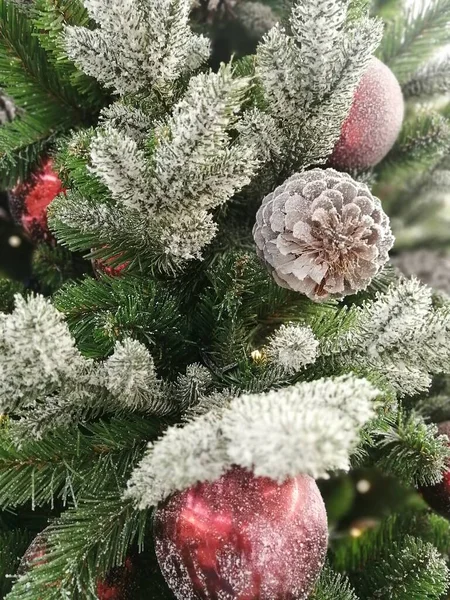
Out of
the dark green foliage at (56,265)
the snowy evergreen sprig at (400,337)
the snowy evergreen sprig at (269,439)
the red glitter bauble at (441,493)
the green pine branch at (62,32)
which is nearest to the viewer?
the snowy evergreen sprig at (269,439)

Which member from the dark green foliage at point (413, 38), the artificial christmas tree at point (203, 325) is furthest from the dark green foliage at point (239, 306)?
the dark green foliage at point (413, 38)

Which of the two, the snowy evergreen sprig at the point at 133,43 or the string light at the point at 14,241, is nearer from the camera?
the snowy evergreen sprig at the point at 133,43

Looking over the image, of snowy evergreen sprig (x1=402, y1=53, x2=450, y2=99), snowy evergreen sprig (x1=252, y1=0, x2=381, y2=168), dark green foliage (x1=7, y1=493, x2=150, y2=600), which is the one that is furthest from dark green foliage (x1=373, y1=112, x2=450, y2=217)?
dark green foliage (x1=7, y1=493, x2=150, y2=600)

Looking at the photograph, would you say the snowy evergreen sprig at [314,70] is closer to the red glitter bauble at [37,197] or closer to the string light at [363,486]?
the red glitter bauble at [37,197]

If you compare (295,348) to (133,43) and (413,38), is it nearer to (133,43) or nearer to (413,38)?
(133,43)

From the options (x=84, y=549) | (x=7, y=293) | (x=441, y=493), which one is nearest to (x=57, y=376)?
(x=84, y=549)

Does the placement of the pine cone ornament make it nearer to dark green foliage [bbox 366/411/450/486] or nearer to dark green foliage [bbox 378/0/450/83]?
dark green foliage [bbox 366/411/450/486]

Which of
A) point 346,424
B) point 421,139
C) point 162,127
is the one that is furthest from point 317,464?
point 421,139
